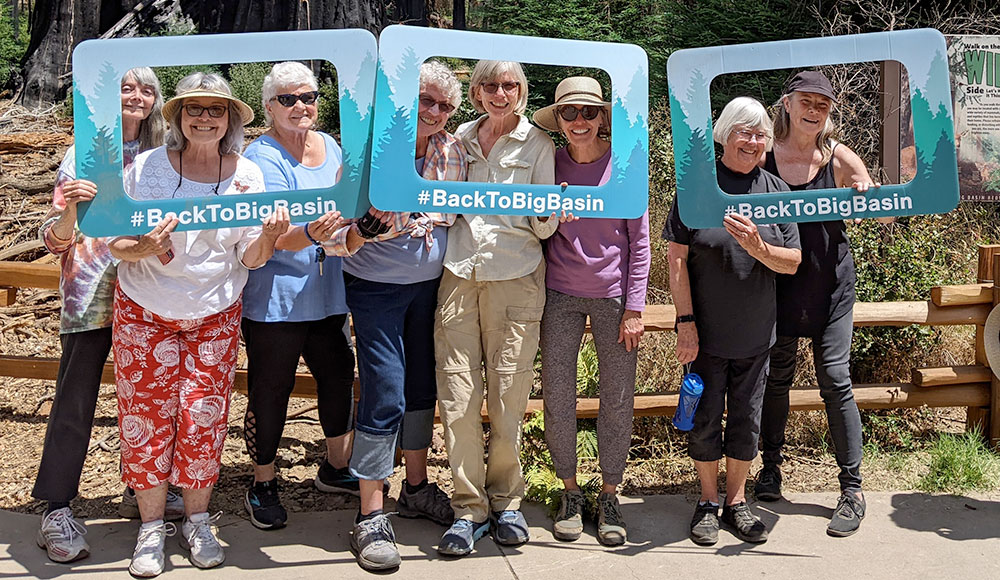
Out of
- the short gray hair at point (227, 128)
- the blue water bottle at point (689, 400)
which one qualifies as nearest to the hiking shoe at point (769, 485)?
the blue water bottle at point (689, 400)

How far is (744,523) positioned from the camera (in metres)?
4.19

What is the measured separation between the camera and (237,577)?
12.3 feet

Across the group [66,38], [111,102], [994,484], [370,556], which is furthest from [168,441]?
[66,38]

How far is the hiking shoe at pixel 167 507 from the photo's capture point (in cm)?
422

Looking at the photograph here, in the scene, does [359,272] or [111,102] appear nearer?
[111,102]

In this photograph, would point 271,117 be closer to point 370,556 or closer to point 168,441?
point 168,441

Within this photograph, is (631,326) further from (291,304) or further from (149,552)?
(149,552)

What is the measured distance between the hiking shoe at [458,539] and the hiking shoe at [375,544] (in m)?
0.21

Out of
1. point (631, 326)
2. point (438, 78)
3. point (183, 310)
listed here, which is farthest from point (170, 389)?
point (631, 326)

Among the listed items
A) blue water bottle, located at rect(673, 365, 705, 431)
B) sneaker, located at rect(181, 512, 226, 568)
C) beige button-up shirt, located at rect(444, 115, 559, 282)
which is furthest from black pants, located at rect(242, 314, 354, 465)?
blue water bottle, located at rect(673, 365, 705, 431)

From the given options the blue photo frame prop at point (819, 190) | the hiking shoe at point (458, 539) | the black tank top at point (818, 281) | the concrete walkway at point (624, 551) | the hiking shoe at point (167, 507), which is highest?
the blue photo frame prop at point (819, 190)

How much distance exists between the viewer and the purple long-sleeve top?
397cm

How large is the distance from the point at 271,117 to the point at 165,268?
771 millimetres

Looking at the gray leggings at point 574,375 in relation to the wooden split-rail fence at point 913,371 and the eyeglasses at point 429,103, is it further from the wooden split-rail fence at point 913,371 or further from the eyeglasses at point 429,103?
the eyeglasses at point 429,103
